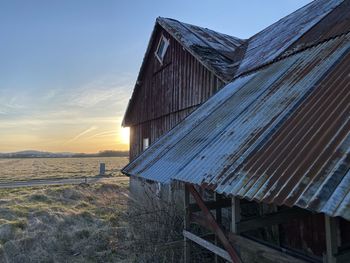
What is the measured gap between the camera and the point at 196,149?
18.2ft

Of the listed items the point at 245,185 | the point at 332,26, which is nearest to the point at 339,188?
the point at 245,185

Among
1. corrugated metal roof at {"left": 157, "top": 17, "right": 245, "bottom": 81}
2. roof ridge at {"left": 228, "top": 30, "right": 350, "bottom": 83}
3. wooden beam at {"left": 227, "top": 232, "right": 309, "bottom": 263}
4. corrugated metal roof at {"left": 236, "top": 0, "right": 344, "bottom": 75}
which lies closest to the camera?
wooden beam at {"left": 227, "top": 232, "right": 309, "bottom": 263}

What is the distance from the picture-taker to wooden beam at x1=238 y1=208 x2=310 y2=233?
449 cm

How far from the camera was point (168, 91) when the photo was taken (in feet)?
40.5

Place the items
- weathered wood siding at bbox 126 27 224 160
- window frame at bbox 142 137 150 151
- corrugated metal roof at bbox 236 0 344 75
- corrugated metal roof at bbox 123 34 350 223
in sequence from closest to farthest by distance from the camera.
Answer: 1. corrugated metal roof at bbox 123 34 350 223
2. corrugated metal roof at bbox 236 0 344 75
3. weathered wood siding at bbox 126 27 224 160
4. window frame at bbox 142 137 150 151

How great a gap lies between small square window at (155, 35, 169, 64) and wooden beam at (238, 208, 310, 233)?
29.6 ft

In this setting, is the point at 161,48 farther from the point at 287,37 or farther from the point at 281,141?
the point at 281,141

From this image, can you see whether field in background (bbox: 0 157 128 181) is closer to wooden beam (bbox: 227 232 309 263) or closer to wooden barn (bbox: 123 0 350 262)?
wooden barn (bbox: 123 0 350 262)

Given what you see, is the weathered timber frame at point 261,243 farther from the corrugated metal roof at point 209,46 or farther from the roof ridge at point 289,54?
the corrugated metal roof at point 209,46

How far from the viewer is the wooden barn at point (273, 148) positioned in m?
3.25

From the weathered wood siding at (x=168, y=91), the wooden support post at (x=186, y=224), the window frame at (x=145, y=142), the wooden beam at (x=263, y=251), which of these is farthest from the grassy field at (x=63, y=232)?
the wooden beam at (x=263, y=251)

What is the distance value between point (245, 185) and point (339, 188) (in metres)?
1.09

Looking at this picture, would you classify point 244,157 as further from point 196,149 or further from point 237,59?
point 237,59

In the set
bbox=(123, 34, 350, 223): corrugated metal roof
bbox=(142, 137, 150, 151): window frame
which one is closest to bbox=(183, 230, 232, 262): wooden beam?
bbox=(123, 34, 350, 223): corrugated metal roof
